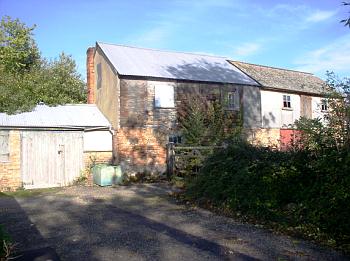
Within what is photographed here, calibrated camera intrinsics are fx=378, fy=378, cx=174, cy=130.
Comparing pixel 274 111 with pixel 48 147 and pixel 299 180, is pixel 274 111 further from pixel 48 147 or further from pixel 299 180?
pixel 299 180

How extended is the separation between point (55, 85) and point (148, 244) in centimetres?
2562

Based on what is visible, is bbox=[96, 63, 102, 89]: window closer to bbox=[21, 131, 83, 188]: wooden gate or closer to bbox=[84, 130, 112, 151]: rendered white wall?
bbox=[84, 130, 112, 151]: rendered white wall

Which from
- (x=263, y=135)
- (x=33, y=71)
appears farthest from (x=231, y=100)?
(x=33, y=71)

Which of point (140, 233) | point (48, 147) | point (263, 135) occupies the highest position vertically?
point (263, 135)

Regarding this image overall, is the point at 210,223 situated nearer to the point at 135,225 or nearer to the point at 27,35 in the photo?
the point at 135,225

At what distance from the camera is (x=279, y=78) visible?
26.5m

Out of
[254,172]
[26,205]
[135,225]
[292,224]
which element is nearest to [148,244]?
[135,225]

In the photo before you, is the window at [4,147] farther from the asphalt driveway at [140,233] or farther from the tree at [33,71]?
the asphalt driveway at [140,233]

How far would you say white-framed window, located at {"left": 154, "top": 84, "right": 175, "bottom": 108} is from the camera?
2033cm

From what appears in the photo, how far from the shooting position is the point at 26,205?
12148 mm

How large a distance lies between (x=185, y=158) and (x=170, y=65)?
778 cm

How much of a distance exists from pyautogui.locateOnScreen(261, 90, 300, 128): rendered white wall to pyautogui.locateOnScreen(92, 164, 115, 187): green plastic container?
11.0 meters

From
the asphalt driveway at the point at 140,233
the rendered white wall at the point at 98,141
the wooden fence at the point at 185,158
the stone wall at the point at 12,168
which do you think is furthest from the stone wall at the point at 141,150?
the asphalt driveway at the point at 140,233

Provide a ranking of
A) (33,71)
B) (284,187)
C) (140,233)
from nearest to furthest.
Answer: (140,233), (284,187), (33,71)
